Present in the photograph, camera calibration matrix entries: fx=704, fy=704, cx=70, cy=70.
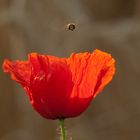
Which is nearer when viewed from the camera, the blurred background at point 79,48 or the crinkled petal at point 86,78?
the crinkled petal at point 86,78

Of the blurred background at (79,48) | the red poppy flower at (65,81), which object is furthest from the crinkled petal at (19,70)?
the blurred background at (79,48)

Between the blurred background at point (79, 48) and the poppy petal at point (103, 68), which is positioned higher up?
the blurred background at point (79, 48)

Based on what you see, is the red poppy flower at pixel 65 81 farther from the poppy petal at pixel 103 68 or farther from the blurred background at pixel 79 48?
the blurred background at pixel 79 48

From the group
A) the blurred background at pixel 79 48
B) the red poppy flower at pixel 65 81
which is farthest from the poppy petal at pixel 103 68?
the blurred background at pixel 79 48

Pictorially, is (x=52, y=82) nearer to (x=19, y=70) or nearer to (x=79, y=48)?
(x=19, y=70)

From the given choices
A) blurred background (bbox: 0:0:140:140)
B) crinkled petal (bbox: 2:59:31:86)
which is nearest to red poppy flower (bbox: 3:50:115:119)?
crinkled petal (bbox: 2:59:31:86)

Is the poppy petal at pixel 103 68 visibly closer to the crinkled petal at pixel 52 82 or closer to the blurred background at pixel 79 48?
the crinkled petal at pixel 52 82

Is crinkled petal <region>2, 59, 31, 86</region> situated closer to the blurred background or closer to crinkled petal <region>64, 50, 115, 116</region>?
crinkled petal <region>64, 50, 115, 116</region>
